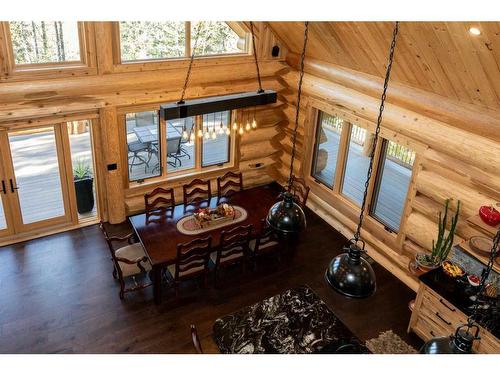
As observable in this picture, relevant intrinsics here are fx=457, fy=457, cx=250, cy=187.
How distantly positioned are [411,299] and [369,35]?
4123 millimetres

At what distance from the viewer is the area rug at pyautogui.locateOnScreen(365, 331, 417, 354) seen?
6241 millimetres

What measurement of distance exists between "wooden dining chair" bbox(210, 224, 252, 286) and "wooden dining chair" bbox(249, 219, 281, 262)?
152mm

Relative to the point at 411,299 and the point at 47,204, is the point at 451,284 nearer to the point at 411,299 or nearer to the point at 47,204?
the point at 411,299

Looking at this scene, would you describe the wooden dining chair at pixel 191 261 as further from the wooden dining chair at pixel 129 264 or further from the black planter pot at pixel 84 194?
the black planter pot at pixel 84 194

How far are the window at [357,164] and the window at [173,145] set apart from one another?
8.09 ft

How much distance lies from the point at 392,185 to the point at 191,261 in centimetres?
506

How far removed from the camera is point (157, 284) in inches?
263

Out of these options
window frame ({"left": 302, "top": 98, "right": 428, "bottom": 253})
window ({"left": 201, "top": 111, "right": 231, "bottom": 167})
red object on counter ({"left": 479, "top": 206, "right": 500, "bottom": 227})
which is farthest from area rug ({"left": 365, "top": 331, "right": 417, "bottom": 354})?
window ({"left": 201, "top": 111, "right": 231, "bottom": 167})

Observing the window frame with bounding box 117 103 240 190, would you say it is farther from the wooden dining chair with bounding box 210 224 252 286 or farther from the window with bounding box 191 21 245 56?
the wooden dining chair with bounding box 210 224 252 286

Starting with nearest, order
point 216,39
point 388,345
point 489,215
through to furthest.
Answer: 1. point 489,215
2. point 388,345
3. point 216,39

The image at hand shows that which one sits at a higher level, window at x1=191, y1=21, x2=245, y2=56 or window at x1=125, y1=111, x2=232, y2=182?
window at x1=191, y1=21, x2=245, y2=56

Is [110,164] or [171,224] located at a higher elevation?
[110,164]

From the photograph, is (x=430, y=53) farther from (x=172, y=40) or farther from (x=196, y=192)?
(x=196, y=192)

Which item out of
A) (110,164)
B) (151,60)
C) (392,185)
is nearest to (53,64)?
(151,60)
